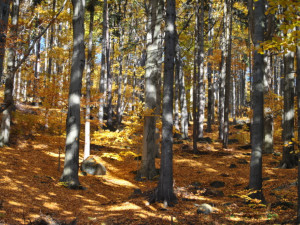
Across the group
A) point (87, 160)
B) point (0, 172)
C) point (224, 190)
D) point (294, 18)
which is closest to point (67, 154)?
point (0, 172)

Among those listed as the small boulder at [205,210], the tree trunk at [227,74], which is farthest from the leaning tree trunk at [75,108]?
the tree trunk at [227,74]

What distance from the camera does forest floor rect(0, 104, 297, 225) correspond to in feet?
19.0

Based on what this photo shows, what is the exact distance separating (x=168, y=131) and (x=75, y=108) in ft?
12.1

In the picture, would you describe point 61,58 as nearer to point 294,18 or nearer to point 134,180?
point 134,180

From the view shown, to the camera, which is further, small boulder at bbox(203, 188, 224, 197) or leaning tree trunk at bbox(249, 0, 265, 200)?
small boulder at bbox(203, 188, 224, 197)

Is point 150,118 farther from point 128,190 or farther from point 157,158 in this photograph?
point 157,158

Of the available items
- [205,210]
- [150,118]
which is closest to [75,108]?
[150,118]

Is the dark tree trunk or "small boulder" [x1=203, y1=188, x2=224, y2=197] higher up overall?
the dark tree trunk

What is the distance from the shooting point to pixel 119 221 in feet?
17.9

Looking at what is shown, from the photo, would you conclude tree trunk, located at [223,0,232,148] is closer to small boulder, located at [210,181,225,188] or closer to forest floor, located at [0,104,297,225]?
forest floor, located at [0,104,297,225]

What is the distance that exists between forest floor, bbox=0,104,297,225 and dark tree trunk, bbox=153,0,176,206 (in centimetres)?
34

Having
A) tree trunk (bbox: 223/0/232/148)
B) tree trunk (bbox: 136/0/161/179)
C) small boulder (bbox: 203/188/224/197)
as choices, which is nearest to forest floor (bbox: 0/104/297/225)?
small boulder (bbox: 203/188/224/197)

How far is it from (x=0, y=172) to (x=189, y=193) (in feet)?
21.6

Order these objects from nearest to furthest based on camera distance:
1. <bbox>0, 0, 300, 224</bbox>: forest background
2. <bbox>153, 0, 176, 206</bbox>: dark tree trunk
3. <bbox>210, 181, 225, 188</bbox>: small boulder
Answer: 1. <bbox>0, 0, 300, 224</bbox>: forest background
2. <bbox>153, 0, 176, 206</bbox>: dark tree trunk
3. <bbox>210, 181, 225, 188</bbox>: small boulder
